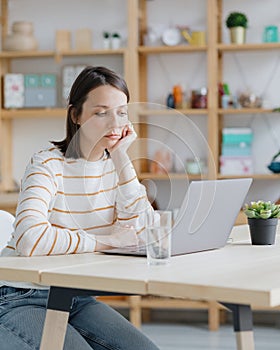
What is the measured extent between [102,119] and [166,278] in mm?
662

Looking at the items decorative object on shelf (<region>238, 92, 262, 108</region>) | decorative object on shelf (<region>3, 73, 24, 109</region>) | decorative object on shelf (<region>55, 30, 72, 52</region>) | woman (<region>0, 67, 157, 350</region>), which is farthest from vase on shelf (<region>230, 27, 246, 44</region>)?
woman (<region>0, 67, 157, 350</region>)

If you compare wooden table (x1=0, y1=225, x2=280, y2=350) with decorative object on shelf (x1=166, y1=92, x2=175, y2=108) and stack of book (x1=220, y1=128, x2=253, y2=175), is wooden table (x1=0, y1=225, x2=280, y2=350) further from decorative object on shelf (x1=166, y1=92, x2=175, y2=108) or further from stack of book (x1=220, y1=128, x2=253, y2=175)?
decorative object on shelf (x1=166, y1=92, x2=175, y2=108)

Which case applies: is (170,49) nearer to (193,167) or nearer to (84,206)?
(193,167)

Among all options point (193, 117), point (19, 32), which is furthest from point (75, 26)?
point (193, 117)

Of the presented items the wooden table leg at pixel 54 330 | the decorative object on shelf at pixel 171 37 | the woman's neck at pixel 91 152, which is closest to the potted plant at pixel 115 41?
the decorative object on shelf at pixel 171 37

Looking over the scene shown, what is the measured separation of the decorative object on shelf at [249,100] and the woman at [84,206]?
2608 mm

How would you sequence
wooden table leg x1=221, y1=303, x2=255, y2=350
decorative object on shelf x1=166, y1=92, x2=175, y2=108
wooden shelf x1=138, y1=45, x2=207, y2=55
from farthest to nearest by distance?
decorative object on shelf x1=166, y1=92, x2=175, y2=108 < wooden shelf x1=138, y1=45, x2=207, y2=55 < wooden table leg x1=221, y1=303, x2=255, y2=350

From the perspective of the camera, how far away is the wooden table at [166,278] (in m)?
1.48

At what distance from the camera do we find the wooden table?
148cm

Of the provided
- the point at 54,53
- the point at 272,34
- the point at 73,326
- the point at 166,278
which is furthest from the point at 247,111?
the point at 166,278

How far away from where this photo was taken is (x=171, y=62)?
4973 millimetres

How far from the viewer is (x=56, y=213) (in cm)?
209

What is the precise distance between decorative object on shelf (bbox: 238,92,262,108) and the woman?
261 centimetres

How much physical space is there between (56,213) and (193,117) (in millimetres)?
2985
